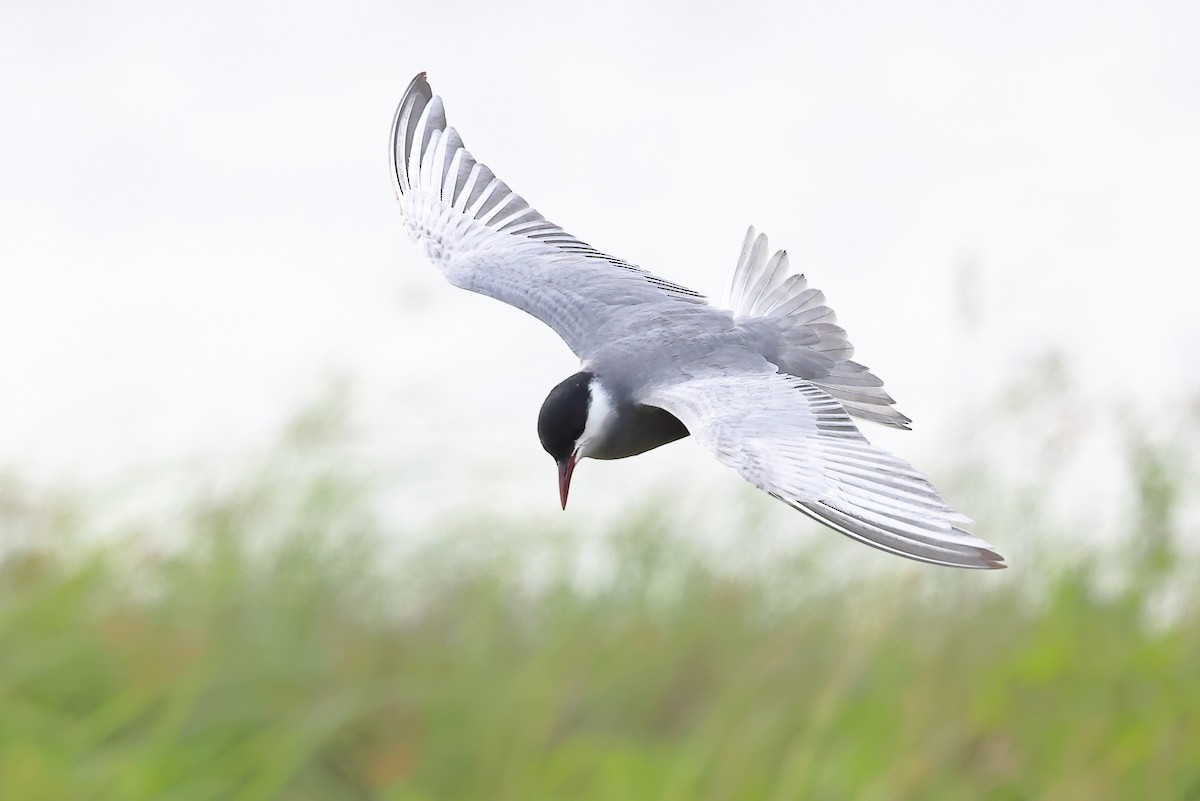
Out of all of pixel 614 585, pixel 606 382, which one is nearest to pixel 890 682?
pixel 614 585

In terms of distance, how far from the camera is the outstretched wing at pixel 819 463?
6.66 feet

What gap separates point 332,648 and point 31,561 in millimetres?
919

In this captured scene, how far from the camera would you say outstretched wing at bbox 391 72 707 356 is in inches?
135

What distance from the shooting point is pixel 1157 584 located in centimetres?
467

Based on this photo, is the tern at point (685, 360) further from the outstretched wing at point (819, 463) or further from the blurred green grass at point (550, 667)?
the blurred green grass at point (550, 667)

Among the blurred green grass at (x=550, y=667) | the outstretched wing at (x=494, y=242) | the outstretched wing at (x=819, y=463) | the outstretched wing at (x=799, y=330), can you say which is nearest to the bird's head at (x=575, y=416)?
the outstretched wing at (x=819, y=463)

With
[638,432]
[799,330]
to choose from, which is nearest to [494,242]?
[799,330]

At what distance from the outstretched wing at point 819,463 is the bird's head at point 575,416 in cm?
12

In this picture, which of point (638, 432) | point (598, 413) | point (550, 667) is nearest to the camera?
point (598, 413)

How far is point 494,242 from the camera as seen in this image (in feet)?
12.7

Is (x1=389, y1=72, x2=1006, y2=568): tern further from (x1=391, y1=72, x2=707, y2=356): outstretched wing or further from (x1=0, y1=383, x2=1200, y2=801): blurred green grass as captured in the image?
(x1=0, y1=383, x2=1200, y2=801): blurred green grass

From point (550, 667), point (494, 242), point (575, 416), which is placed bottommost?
point (550, 667)

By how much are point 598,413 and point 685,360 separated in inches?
7.9

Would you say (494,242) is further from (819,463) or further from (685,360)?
(819,463)
